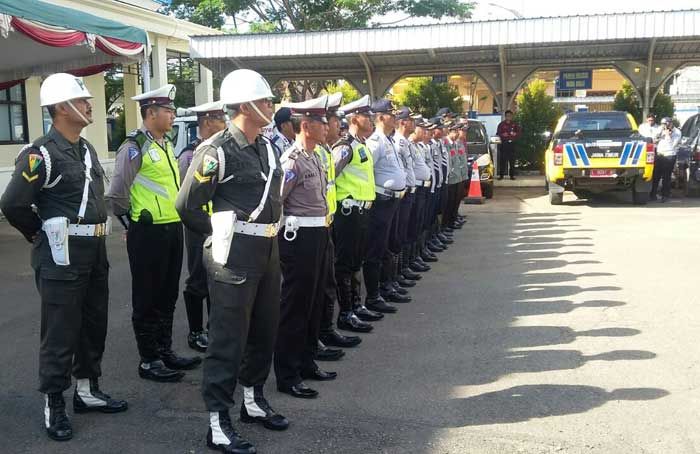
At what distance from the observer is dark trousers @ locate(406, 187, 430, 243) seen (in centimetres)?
845

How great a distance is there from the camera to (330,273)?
17.5 feet

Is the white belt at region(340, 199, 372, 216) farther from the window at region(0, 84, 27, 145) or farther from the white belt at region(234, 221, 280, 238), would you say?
the window at region(0, 84, 27, 145)

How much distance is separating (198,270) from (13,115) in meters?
13.3

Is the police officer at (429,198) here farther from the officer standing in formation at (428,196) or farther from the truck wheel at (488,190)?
the truck wheel at (488,190)

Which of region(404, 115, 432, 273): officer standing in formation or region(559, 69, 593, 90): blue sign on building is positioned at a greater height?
region(559, 69, 593, 90): blue sign on building

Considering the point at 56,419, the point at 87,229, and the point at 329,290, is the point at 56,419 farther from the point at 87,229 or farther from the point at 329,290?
the point at 329,290

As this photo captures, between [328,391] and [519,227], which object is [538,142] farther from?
[328,391]

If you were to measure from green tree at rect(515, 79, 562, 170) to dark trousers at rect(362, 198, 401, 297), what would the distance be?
17183mm

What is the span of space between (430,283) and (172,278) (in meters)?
3.76

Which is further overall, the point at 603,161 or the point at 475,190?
the point at 475,190

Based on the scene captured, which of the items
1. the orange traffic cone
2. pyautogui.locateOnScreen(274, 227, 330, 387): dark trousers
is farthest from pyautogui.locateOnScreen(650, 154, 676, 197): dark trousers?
pyautogui.locateOnScreen(274, 227, 330, 387): dark trousers

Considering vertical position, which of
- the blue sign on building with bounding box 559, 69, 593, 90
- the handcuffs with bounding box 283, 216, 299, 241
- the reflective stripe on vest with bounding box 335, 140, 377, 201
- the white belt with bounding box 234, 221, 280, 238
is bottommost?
the handcuffs with bounding box 283, 216, 299, 241

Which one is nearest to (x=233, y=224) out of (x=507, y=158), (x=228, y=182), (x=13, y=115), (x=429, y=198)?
(x=228, y=182)

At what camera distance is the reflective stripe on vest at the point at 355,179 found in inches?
239
